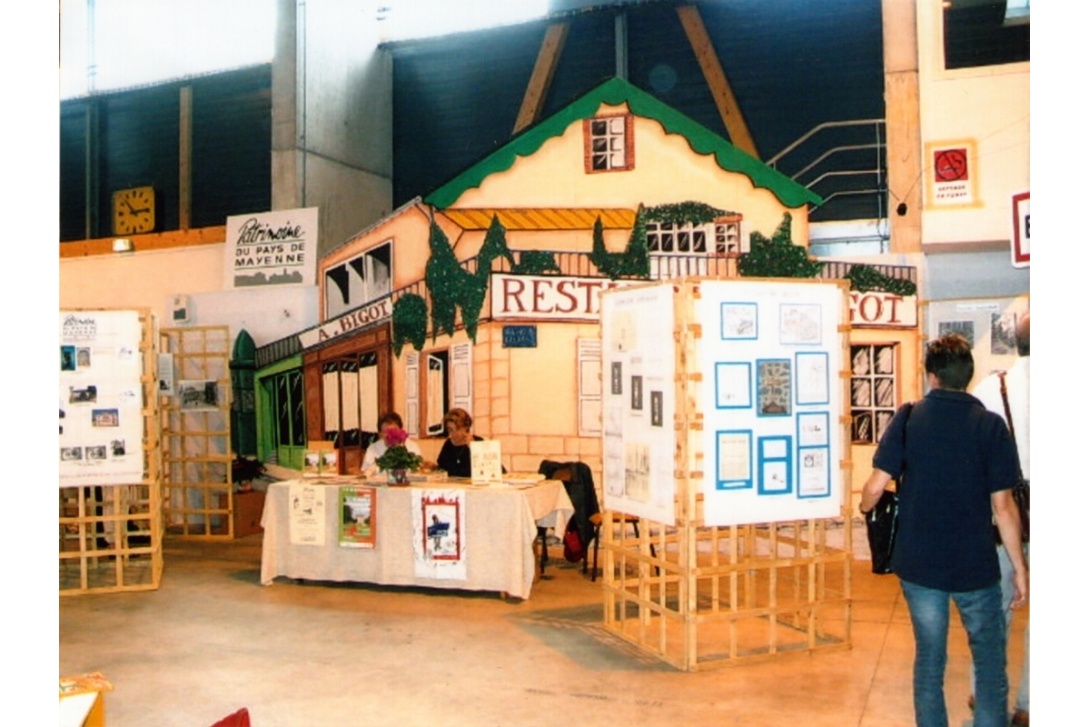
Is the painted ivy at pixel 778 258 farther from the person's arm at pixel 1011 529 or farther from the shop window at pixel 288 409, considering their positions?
the person's arm at pixel 1011 529

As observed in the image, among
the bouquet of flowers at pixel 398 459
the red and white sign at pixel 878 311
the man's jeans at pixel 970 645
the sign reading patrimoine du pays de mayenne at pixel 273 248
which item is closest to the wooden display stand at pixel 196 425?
the sign reading patrimoine du pays de mayenne at pixel 273 248

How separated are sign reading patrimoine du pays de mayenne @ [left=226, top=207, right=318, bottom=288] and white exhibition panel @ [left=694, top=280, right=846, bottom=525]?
257 inches

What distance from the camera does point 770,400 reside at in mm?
5285

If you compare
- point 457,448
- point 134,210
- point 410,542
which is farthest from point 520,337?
point 134,210

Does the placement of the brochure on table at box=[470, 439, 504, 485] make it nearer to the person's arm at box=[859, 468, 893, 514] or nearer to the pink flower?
the pink flower

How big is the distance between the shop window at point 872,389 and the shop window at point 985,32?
2.61 m

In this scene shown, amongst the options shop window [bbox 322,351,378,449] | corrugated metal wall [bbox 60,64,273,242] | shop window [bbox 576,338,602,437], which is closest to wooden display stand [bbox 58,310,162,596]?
shop window [bbox 322,351,378,449]

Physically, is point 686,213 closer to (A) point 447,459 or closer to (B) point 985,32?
(B) point 985,32

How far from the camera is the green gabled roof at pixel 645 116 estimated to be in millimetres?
9219

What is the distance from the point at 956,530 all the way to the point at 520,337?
5993 mm

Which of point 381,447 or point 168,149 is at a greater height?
point 168,149
